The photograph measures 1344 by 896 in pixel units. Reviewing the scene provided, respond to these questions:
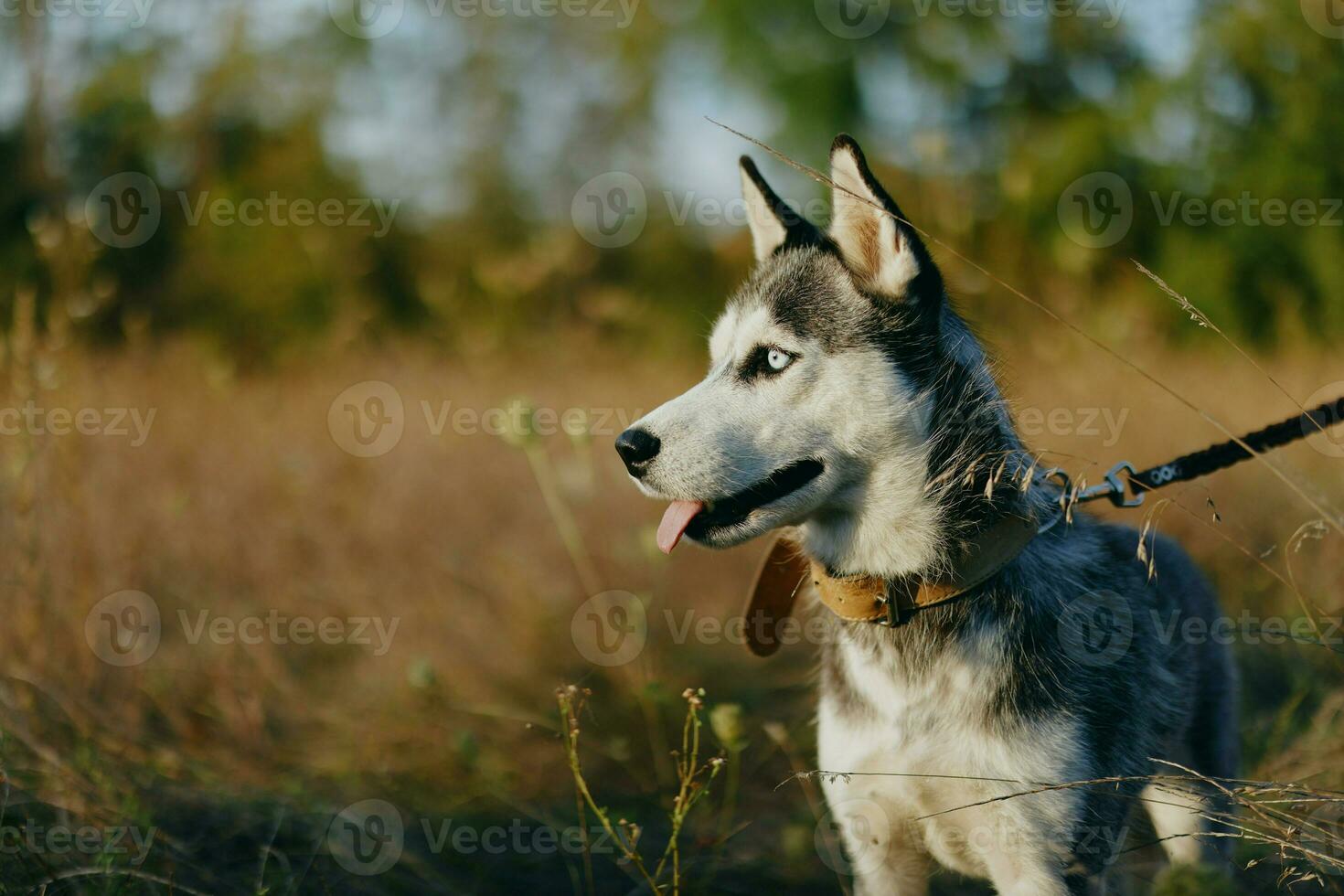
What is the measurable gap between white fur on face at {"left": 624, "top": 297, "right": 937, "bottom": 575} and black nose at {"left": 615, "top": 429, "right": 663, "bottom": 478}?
0.04ft

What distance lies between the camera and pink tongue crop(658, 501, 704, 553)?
2189 millimetres

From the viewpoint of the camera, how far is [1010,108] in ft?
37.1

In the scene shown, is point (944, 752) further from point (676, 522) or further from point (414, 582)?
point (414, 582)

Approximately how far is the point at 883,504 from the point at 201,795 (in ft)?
7.11

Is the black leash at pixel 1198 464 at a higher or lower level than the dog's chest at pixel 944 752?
higher

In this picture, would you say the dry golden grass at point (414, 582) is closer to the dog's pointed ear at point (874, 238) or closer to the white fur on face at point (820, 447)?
the white fur on face at point (820, 447)

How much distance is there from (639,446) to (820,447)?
39 cm

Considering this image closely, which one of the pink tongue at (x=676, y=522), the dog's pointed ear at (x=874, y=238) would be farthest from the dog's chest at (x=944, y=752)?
the dog's pointed ear at (x=874, y=238)

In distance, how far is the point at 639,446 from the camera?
6.91 feet

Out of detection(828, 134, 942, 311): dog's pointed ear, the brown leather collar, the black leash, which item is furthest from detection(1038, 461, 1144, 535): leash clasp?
detection(828, 134, 942, 311): dog's pointed ear

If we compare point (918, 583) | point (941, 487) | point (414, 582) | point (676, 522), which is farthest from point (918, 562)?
point (414, 582)

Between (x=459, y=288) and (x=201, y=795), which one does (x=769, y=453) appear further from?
(x=459, y=288)

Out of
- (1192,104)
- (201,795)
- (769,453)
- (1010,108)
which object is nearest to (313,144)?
(1010,108)

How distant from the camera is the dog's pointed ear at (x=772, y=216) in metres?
2.63
